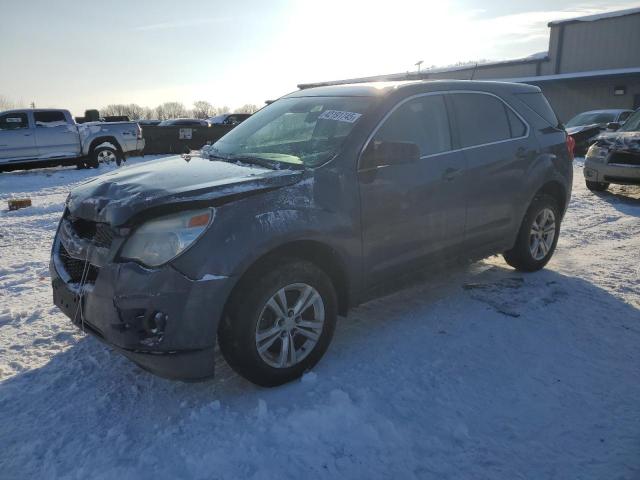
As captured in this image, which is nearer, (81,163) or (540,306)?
(540,306)

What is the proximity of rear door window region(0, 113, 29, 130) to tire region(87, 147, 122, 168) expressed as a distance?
5.97 feet

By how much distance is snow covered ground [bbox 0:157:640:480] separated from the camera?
2318 millimetres

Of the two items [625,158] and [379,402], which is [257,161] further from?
[625,158]

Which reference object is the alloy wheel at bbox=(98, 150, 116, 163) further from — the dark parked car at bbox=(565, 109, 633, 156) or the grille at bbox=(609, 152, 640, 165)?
the dark parked car at bbox=(565, 109, 633, 156)

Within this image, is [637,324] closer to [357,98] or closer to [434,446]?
[434,446]

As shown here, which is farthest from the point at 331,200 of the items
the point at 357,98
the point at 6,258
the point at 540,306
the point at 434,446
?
the point at 6,258

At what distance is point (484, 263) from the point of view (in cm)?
525

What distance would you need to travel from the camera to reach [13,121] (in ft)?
44.2

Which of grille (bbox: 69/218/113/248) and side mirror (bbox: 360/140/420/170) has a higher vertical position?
side mirror (bbox: 360/140/420/170)

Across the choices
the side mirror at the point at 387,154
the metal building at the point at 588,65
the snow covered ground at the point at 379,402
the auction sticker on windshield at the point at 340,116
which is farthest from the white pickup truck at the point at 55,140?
the metal building at the point at 588,65

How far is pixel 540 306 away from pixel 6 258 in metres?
5.49

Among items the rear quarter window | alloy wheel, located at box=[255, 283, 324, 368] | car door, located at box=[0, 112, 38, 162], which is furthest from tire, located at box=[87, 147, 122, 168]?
alloy wheel, located at box=[255, 283, 324, 368]

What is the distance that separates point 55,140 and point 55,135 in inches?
5.6

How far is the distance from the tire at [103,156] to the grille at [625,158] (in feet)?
42.1
